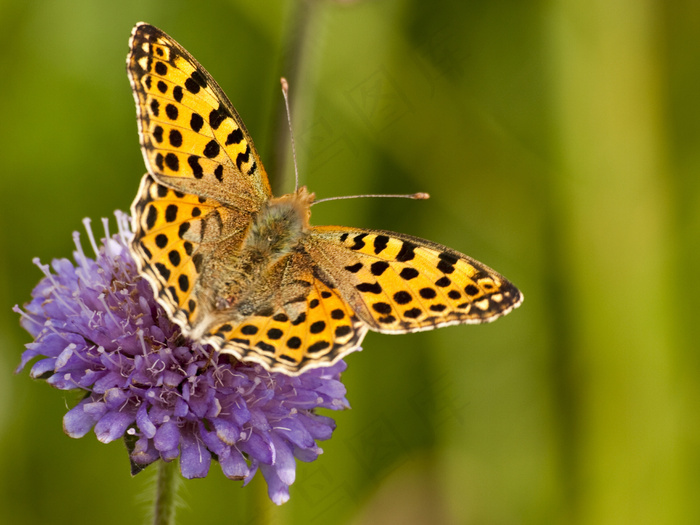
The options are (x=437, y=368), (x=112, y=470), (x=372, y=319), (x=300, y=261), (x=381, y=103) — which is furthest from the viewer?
(x=381, y=103)

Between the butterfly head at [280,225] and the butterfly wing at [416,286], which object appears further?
the butterfly head at [280,225]

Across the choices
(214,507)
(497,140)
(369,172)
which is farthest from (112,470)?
(497,140)

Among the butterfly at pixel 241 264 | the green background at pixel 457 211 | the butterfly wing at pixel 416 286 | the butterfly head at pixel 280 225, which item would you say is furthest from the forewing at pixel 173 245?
the green background at pixel 457 211

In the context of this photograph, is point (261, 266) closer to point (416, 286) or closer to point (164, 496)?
point (416, 286)

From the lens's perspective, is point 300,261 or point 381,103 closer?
point 300,261

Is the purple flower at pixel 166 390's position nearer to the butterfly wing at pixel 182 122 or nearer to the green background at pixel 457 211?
the butterfly wing at pixel 182 122

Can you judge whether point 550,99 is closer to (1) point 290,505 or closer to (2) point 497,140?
(2) point 497,140

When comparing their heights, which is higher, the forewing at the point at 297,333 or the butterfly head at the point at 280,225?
the butterfly head at the point at 280,225
